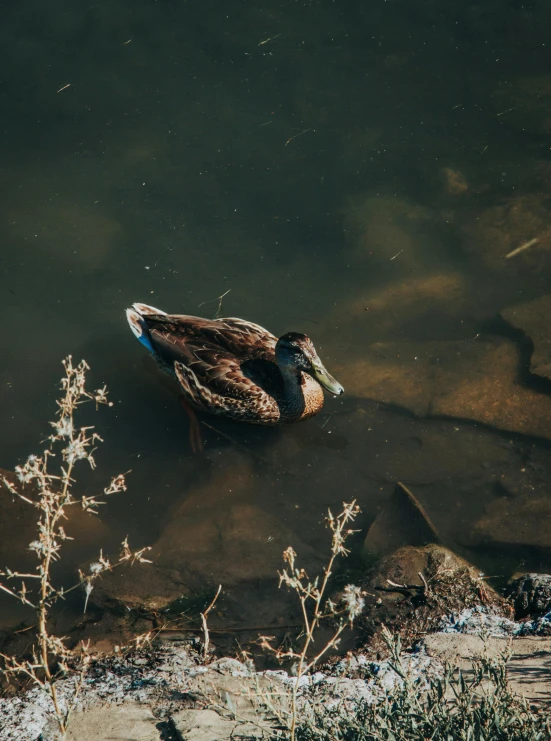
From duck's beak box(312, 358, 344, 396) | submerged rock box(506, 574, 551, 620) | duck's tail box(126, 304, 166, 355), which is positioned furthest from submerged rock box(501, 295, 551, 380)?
duck's tail box(126, 304, 166, 355)

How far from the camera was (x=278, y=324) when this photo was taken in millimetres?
6891

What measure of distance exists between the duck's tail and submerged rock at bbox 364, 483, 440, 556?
2486 mm

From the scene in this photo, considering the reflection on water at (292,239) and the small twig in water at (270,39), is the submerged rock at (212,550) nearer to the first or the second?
the reflection on water at (292,239)

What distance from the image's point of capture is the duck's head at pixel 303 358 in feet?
19.6

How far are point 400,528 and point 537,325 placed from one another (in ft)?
8.14

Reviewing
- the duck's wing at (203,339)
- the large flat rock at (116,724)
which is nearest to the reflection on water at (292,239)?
the duck's wing at (203,339)

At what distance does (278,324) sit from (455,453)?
2044mm

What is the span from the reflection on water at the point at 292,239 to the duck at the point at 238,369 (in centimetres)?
25

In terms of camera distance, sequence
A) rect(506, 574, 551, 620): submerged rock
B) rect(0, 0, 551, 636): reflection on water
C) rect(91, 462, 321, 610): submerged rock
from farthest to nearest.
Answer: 1. rect(0, 0, 551, 636): reflection on water
2. rect(91, 462, 321, 610): submerged rock
3. rect(506, 574, 551, 620): submerged rock

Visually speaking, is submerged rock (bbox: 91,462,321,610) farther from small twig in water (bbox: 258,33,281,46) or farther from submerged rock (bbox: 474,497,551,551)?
small twig in water (bbox: 258,33,281,46)

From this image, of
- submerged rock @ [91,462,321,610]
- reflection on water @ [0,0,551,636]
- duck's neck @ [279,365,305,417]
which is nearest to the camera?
submerged rock @ [91,462,321,610]

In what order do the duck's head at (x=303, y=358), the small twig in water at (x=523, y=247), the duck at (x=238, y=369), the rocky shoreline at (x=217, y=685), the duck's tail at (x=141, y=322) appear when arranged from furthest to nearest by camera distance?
the small twig in water at (x=523, y=247), the duck's tail at (x=141, y=322), the duck at (x=238, y=369), the duck's head at (x=303, y=358), the rocky shoreline at (x=217, y=685)

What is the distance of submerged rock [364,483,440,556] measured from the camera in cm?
529

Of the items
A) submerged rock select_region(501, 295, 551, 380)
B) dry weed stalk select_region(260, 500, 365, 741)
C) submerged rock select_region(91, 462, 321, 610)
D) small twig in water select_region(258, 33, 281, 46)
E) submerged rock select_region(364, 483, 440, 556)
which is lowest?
submerged rock select_region(364, 483, 440, 556)
